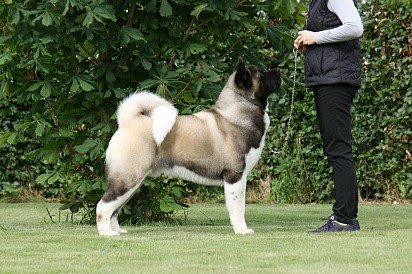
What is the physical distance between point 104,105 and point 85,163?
23.6 inches

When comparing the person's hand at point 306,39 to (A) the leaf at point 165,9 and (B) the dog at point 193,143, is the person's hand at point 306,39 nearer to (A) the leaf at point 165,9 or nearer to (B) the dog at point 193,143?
(B) the dog at point 193,143

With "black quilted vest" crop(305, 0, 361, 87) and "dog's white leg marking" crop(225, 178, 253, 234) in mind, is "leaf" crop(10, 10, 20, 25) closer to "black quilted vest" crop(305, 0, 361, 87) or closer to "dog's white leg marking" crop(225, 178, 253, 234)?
"dog's white leg marking" crop(225, 178, 253, 234)

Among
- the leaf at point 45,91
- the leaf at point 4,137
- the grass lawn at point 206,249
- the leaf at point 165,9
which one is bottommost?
the grass lawn at point 206,249

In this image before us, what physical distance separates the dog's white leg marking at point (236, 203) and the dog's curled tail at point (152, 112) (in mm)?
697

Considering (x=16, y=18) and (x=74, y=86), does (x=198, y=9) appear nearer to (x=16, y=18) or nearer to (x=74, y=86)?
(x=74, y=86)

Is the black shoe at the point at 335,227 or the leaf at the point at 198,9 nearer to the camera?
the black shoe at the point at 335,227

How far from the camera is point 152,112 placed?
7832 mm

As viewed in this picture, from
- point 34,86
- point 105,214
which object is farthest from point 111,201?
point 34,86

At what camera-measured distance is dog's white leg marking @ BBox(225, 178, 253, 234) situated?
7.93 meters

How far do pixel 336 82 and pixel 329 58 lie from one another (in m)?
0.21

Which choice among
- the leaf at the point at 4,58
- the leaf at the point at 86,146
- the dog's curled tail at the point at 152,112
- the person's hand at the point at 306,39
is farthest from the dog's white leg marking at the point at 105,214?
the person's hand at the point at 306,39

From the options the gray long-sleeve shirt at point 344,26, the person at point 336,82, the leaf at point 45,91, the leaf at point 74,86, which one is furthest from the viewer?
the leaf at point 45,91

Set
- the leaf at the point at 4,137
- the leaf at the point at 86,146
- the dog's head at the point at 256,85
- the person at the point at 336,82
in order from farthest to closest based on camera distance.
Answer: the leaf at the point at 4,137
the leaf at the point at 86,146
the dog's head at the point at 256,85
the person at the point at 336,82

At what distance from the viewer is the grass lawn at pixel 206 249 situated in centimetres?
579
